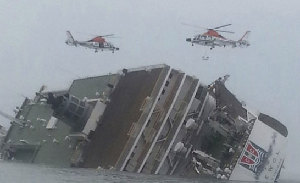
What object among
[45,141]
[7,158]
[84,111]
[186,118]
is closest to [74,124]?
[84,111]

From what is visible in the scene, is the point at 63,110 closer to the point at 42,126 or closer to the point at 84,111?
the point at 84,111

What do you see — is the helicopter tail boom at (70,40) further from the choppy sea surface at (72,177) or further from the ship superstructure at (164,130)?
the choppy sea surface at (72,177)

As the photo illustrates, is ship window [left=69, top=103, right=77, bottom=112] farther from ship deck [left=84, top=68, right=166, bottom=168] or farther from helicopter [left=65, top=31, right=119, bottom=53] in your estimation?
helicopter [left=65, top=31, right=119, bottom=53]

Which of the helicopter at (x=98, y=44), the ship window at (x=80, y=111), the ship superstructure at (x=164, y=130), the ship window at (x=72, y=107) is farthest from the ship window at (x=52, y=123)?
the helicopter at (x=98, y=44)

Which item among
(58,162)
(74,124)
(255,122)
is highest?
(255,122)

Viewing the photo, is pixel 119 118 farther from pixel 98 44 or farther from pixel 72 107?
pixel 98 44

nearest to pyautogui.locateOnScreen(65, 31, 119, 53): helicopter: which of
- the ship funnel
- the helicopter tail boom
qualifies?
the helicopter tail boom

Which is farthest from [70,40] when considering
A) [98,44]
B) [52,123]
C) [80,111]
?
[80,111]

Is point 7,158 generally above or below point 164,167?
below
